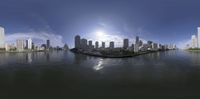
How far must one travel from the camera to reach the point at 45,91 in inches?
285

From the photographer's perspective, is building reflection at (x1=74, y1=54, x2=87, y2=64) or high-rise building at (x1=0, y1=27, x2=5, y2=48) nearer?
building reflection at (x1=74, y1=54, x2=87, y2=64)

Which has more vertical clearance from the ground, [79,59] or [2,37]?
[2,37]

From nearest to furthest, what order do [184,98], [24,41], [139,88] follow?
[184,98]
[139,88]
[24,41]

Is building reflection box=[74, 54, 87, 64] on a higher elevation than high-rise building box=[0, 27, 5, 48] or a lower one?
lower

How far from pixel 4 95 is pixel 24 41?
8850 centimetres

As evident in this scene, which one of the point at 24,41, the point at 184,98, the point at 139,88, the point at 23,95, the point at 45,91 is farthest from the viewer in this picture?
the point at 24,41

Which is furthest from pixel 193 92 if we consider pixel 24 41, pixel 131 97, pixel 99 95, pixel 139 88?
pixel 24 41

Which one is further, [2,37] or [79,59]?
[2,37]

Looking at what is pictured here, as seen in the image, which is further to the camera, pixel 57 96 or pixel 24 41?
pixel 24 41

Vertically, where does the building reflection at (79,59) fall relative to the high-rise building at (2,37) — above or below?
below

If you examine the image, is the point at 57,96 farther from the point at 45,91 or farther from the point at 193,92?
the point at 193,92

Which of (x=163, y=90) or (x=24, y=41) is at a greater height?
(x=24, y=41)

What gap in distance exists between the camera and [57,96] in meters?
6.55

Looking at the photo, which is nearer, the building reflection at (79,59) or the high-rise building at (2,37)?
the building reflection at (79,59)
